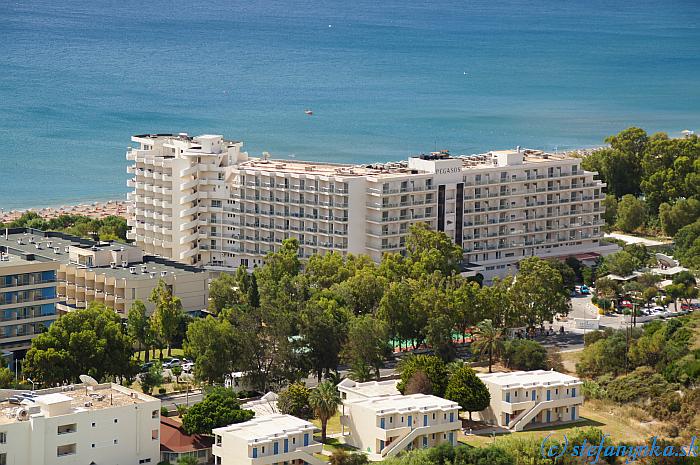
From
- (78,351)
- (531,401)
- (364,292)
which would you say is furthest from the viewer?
(364,292)

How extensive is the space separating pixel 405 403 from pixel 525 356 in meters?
11.2

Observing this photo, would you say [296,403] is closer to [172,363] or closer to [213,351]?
[213,351]

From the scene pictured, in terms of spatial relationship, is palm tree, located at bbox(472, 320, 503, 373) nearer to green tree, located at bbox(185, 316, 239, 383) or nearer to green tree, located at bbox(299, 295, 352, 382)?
green tree, located at bbox(299, 295, 352, 382)

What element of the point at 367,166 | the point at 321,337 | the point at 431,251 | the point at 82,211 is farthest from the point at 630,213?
the point at 82,211

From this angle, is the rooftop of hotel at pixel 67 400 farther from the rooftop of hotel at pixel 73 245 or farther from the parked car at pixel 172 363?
the rooftop of hotel at pixel 73 245

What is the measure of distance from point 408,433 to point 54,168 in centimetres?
8380

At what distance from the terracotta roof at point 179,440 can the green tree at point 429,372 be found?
8.66 meters

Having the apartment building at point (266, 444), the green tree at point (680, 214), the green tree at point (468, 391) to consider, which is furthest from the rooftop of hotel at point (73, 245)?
the green tree at point (680, 214)

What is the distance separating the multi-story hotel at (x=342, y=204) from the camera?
3214 inches

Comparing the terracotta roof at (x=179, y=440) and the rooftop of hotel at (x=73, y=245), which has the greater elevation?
the rooftop of hotel at (x=73, y=245)

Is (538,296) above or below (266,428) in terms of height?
above

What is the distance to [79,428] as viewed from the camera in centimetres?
5175

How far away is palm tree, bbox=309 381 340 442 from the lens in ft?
185

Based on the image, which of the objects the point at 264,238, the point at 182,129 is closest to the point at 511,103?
the point at 182,129
